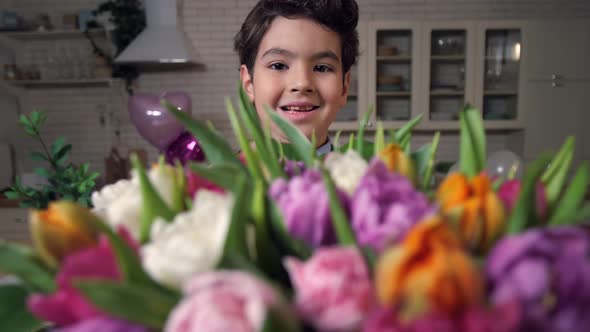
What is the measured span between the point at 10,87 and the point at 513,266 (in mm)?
4622

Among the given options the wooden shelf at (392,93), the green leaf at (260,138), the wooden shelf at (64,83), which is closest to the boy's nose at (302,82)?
Result: the green leaf at (260,138)

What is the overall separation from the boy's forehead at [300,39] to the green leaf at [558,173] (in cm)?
71

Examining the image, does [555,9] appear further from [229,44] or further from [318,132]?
[318,132]

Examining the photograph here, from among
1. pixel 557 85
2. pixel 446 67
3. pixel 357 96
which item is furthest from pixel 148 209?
pixel 557 85

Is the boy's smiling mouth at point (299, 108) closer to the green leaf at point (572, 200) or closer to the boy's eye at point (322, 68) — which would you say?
the boy's eye at point (322, 68)

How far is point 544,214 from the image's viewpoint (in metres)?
0.26

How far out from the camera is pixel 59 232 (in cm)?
23

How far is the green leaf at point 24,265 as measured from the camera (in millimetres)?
236

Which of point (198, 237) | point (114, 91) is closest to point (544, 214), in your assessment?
point (198, 237)

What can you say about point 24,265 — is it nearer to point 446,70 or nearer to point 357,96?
point 357,96

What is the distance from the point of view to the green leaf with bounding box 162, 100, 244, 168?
1.02ft

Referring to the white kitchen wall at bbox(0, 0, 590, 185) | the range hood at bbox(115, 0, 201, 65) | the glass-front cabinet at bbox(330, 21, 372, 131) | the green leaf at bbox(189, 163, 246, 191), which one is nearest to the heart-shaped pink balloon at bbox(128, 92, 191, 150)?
the range hood at bbox(115, 0, 201, 65)

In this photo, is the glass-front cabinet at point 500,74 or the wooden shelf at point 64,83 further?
the wooden shelf at point 64,83

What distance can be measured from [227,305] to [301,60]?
2.73 feet
